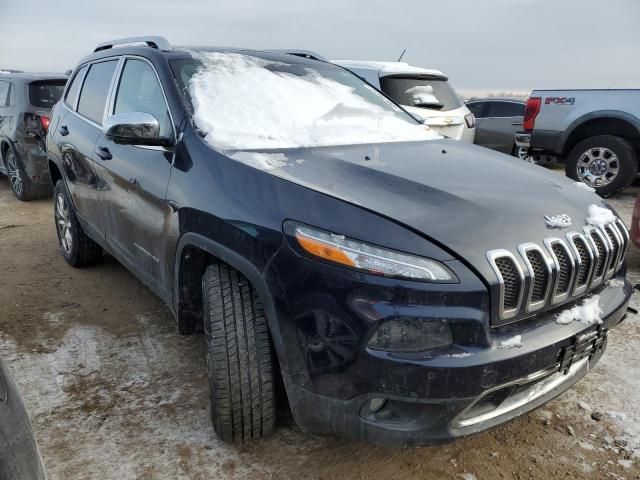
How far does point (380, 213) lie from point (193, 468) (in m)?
1.26

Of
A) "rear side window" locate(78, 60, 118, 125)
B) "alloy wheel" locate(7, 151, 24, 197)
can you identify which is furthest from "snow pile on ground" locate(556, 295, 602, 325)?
"alloy wheel" locate(7, 151, 24, 197)

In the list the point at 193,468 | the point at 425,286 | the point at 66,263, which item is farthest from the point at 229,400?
the point at 66,263

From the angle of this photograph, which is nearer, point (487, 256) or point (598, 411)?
→ point (487, 256)

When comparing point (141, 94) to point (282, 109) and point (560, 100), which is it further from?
point (560, 100)

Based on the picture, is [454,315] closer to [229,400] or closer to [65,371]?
[229,400]

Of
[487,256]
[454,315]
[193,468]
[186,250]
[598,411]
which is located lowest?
[193,468]

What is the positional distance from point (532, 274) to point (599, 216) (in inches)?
26.8

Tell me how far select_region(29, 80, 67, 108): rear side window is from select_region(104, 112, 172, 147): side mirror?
197 inches

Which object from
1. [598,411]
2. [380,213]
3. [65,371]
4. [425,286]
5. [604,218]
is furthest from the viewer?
[65,371]

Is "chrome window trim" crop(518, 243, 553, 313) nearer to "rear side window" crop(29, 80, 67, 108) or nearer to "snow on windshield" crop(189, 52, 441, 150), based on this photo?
"snow on windshield" crop(189, 52, 441, 150)

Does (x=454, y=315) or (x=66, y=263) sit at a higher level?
(x=454, y=315)

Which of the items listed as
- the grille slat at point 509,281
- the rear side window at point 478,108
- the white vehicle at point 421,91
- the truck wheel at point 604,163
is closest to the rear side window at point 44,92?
the white vehicle at point 421,91

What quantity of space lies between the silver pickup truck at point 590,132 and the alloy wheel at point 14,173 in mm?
6977

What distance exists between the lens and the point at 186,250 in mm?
2305
